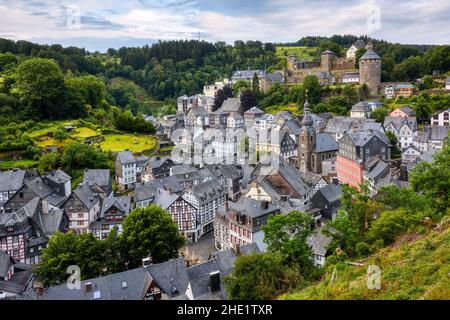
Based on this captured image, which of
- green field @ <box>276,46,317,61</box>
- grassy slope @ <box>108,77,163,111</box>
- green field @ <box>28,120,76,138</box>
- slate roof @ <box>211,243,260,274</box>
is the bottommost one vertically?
slate roof @ <box>211,243,260,274</box>

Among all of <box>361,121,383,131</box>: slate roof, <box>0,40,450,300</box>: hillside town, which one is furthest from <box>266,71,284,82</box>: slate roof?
<box>361,121,383,131</box>: slate roof

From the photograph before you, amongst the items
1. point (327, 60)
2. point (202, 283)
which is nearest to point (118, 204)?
point (202, 283)

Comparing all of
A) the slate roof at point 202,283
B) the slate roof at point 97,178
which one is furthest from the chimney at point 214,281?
the slate roof at point 97,178

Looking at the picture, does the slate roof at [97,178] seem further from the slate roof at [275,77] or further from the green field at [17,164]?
the slate roof at [275,77]

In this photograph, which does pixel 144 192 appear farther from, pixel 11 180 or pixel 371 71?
pixel 371 71

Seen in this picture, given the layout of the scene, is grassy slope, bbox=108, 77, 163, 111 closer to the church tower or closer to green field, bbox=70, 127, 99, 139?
green field, bbox=70, 127, 99, 139

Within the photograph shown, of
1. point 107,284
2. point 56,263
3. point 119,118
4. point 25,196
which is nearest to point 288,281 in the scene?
point 107,284
